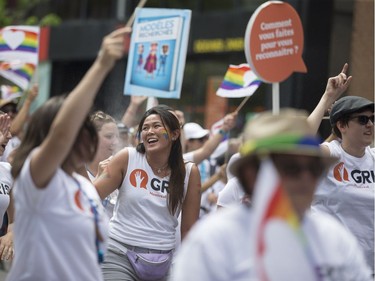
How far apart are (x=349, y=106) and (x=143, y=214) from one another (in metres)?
1.51

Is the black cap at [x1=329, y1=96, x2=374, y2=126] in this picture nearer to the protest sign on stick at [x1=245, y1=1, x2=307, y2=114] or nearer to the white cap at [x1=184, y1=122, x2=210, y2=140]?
the protest sign on stick at [x1=245, y1=1, x2=307, y2=114]

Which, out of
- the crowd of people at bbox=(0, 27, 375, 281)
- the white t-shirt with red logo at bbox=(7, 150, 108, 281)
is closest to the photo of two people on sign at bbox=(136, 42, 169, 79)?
the crowd of people at bbox=(0, 27, 375, 281)

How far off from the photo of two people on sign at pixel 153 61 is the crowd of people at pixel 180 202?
101 inches

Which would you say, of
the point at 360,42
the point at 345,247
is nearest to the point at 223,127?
the point at 360,42

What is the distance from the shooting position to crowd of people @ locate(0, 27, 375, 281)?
340 centimetres

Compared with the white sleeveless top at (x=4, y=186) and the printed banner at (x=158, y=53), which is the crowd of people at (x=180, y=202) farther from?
the printed banner at (x=158, y=53)

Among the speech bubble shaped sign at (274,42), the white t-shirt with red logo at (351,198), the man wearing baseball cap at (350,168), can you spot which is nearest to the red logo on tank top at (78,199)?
the man wearing baseball cap at (350,168)

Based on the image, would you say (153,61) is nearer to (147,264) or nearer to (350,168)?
(147,264)

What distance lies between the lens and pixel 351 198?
6.29m

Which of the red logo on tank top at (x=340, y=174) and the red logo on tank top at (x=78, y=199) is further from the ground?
the red logo on tank top at (x=78, y=199)

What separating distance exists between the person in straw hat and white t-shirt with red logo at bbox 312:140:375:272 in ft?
8.91

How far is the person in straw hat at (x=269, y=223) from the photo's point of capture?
332 cm

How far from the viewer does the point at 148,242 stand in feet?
22.1

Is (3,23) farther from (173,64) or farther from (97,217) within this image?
(97,217)
